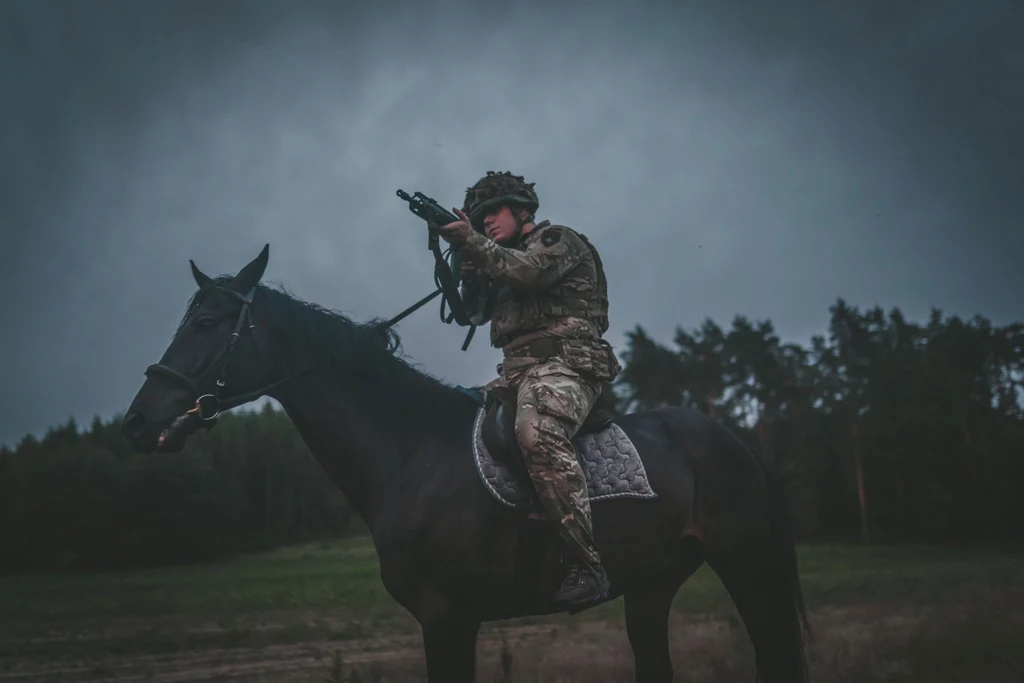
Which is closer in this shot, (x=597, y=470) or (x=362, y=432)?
(x=597, y=470)

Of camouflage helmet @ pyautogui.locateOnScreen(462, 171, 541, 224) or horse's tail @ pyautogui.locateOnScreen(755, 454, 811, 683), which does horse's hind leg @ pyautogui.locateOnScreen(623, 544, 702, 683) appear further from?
camouflage helmet @ pyautogui.locateOnScreen(462, 171, 541, 224)

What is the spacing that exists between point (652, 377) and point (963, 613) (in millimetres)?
49783

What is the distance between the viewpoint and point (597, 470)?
205 inches

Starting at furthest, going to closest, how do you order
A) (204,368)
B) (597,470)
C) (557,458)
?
(597,470) → (204,368) → (557,458)

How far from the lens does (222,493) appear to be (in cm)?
5003

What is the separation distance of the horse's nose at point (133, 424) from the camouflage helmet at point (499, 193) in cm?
255

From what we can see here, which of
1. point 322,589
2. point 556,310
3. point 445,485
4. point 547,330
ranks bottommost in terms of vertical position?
point 322,589

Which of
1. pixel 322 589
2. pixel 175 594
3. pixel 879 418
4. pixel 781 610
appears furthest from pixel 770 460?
pixel 781 610

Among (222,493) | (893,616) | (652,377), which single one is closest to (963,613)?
(893,616)

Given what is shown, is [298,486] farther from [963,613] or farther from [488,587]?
[488,587]

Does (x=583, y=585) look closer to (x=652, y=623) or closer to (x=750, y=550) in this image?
(x=652, y=623)

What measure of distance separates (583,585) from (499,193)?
2.69 meters

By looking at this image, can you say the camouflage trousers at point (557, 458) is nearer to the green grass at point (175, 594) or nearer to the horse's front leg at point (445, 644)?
the horse's front leg at point (445, 644)

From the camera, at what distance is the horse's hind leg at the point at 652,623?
5.78 meters
